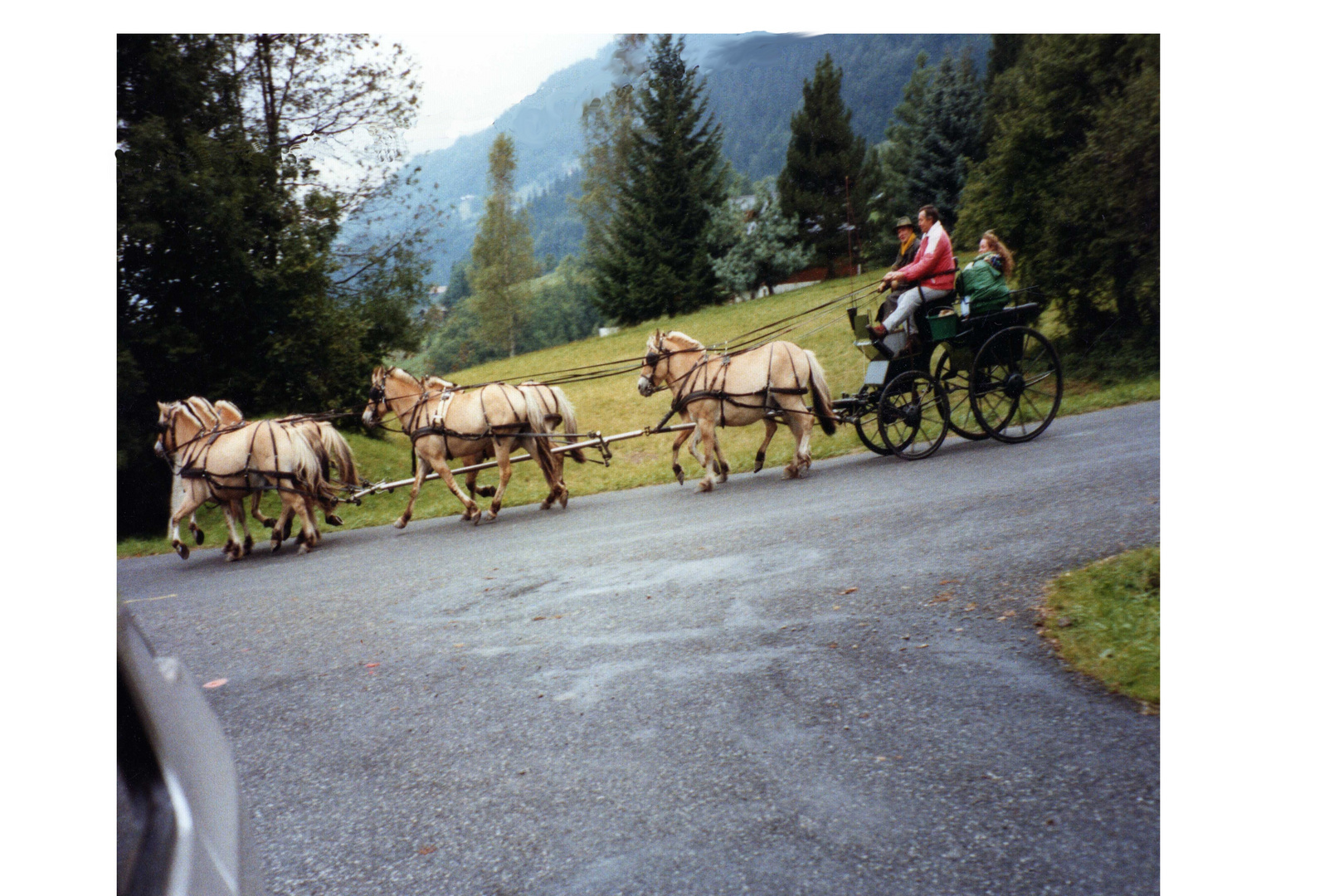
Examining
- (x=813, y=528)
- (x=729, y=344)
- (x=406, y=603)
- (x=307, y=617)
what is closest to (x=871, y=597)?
(x=813, y=528)

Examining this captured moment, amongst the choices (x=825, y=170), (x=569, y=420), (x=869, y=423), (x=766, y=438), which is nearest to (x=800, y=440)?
(x=766, y=438)

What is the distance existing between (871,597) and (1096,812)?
2.70 feet

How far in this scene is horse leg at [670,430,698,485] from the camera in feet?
11.3

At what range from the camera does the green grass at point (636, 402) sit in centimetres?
304

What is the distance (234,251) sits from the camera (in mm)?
2652

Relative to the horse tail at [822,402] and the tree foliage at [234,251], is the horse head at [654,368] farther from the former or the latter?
the tree foliage at [234,251]

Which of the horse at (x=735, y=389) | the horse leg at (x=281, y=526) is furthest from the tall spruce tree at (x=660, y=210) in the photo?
the horse leg at (x=281, y=526)

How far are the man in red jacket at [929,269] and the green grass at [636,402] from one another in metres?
0.13

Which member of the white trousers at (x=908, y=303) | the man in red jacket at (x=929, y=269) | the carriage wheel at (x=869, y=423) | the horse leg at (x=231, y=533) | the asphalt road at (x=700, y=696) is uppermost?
the man in red jacket at (x=929, y=269)

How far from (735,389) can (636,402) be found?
1.43ft

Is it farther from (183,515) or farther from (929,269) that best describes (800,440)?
(183,515)

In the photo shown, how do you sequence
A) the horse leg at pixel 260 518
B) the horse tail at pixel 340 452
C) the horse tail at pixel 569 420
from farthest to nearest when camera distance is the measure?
the horse tail at pixel 569 420
the horse tail at pixel 340 452
the horse leg at pixel 260 518

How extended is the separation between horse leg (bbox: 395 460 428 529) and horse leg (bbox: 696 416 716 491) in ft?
3.75

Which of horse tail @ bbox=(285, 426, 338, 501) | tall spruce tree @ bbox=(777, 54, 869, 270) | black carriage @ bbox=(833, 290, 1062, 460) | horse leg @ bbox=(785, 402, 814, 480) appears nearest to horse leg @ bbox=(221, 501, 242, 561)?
horse tail @ bbox=(285, 426, 338, 501)
